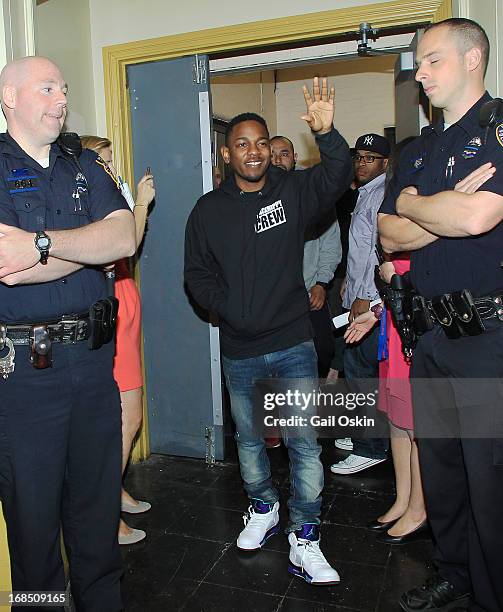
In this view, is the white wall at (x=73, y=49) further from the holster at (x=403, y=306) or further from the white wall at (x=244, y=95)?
the holster at (x=403, y=306)

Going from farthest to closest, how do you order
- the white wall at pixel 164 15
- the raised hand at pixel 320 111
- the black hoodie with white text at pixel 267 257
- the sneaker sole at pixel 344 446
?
the sneaker sole at pixel 344 446
the white wall at pixel 164 15
the black hoodie with white text at pixel 267 257
the raised hand at pixel 320 111

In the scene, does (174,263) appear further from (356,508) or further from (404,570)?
(404,570)

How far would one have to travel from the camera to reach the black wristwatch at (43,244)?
176 cm

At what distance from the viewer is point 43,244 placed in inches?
69.7

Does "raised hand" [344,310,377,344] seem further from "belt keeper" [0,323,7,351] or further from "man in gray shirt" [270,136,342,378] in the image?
"belt keeper" [0,323,7,351]

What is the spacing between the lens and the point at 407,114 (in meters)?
3.31

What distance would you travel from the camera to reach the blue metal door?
11.4 ft

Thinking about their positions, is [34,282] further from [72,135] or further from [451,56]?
[451,56]

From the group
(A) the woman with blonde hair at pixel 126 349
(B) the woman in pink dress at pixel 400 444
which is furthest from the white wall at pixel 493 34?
(A) the woman with blonde hair at pixel 126 349

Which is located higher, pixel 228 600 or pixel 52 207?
pixel 52 207

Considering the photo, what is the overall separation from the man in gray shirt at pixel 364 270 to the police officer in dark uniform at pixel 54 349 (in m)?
1.64

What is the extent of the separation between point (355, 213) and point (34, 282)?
82.0 inches

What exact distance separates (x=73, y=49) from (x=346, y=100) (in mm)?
4103

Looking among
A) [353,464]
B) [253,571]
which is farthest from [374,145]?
[253,571]
